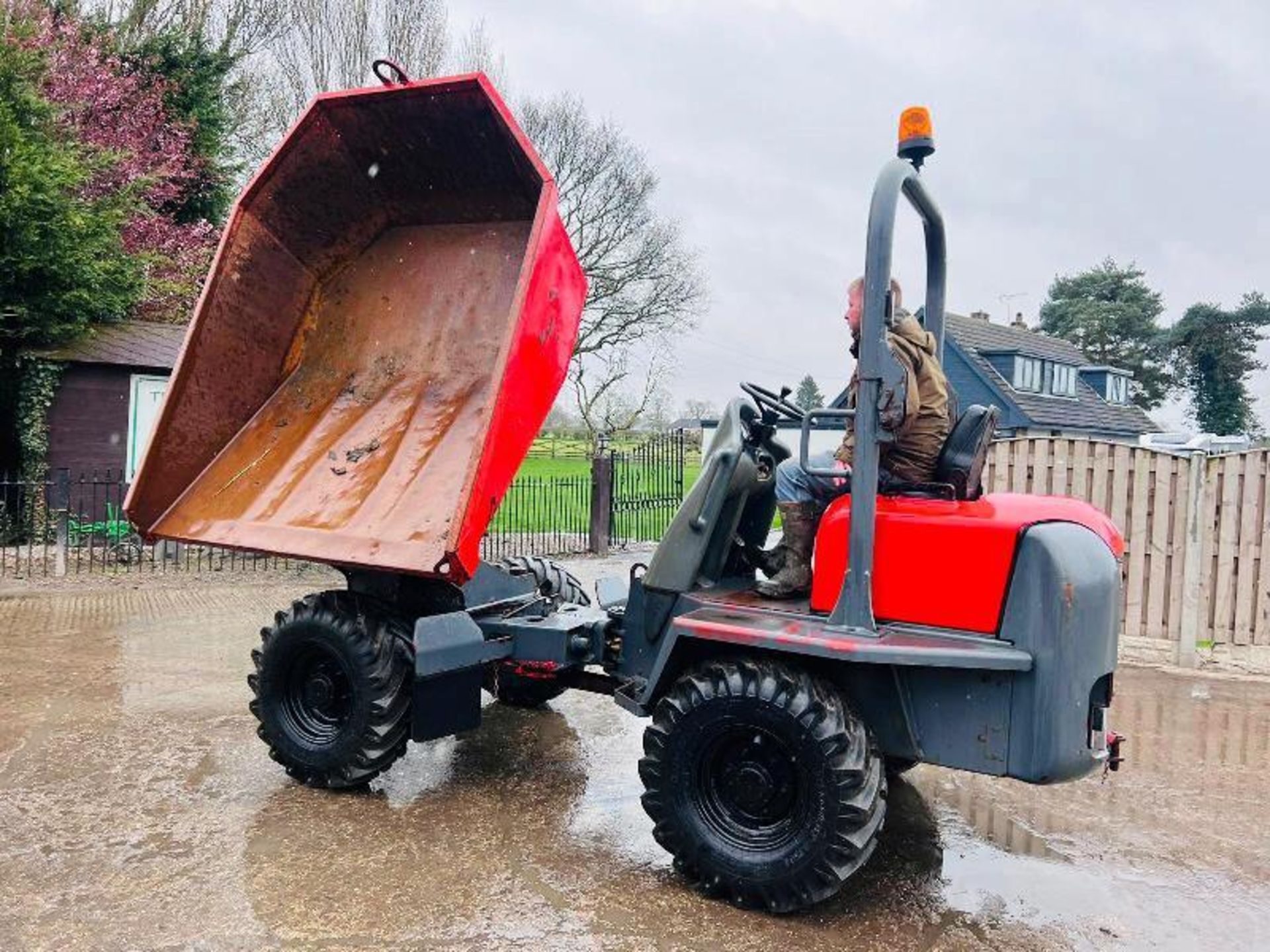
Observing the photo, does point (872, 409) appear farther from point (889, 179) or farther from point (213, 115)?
point (213, 115)

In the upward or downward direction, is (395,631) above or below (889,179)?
below

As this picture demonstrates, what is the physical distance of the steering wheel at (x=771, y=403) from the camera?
446 cm

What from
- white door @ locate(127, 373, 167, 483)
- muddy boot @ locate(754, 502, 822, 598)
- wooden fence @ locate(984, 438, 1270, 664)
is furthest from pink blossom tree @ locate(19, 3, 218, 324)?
muddy boot @ locate(754, 502, 822, 598)

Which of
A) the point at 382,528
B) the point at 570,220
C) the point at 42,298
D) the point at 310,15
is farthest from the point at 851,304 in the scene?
the point at 570,220

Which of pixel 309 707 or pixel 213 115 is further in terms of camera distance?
pixel 213 115

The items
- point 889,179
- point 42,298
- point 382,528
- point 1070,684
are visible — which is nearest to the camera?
point 1070,684

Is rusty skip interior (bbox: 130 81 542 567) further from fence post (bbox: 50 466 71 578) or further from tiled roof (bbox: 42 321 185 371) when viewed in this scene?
tiled roof (bbox: 42 321 185 371)

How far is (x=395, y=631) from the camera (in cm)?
469

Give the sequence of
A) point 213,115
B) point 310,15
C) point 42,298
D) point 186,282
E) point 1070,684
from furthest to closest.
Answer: point 310,15 → point 213,115 → point 186,282 → point 42,298 → point 1070,684

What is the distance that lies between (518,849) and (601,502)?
10.1 meters

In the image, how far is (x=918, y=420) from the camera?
151 inches

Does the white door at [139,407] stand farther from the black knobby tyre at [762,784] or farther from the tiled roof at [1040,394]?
the tiled roof at [1040,394]

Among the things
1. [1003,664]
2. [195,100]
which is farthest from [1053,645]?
[195,100]

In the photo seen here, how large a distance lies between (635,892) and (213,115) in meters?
19.4
